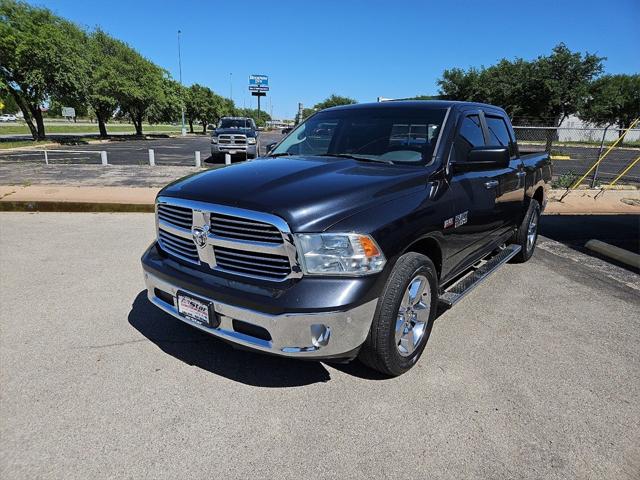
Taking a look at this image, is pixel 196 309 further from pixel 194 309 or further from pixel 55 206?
pixel 55 206

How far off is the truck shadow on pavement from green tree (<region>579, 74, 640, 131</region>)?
4657 cm

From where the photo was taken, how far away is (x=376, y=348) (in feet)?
8.78

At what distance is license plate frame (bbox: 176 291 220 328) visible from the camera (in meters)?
2.65

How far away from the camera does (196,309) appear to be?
2.74 meters

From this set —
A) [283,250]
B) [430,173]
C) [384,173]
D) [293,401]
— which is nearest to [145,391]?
[293,401]

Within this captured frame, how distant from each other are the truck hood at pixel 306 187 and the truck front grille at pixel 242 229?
0.28ft

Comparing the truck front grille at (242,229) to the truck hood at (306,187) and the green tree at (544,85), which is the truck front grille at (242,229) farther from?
the green tree at (544,85)

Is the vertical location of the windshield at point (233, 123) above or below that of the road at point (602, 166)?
above

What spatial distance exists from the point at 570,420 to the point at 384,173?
6.41 feet

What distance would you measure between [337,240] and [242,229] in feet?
1.87

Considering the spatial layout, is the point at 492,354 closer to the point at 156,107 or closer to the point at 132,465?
the point at 132,465

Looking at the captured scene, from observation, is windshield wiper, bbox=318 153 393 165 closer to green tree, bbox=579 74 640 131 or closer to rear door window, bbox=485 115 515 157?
rear door window, bbox=485 115 515 157

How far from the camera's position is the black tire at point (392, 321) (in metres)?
2.63

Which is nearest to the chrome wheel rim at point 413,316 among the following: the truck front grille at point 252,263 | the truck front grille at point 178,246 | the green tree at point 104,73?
the truck front grille at point 252,263
